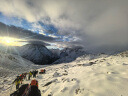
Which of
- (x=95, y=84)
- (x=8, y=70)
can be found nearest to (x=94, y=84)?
(x=95, y=84)

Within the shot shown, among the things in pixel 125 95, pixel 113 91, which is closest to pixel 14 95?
pixel 113 91

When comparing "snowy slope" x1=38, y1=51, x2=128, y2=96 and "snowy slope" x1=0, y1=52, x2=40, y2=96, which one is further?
"snowy slope" x1=0, y1=52, x2=40, y2=96

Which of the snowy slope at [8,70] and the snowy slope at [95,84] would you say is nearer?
the snowy slope at [95,84]

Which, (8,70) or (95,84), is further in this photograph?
(8,70)

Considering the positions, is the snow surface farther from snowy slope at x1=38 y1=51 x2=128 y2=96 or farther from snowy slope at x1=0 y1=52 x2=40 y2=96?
snowy slope at x1=0 y1=52 x2=40 y2=96

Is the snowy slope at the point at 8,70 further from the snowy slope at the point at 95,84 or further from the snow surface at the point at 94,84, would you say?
the snowy slope at the point at 95,84

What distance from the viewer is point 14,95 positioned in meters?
5.87

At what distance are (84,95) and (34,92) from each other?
345 cm

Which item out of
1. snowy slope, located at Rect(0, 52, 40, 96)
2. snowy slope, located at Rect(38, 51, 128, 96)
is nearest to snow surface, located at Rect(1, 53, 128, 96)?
snowy slope, located at Rect(38, 51, 128, 96)

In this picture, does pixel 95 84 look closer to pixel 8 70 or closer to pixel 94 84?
pixel 94 84

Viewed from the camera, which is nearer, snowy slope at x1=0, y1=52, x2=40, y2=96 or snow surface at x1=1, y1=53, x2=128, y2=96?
snow surface at x1=1, y1=53, x2=128, y2=96

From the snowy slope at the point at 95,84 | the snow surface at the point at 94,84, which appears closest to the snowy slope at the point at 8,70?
the snow surface at the point at 94,84

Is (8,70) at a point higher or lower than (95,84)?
higher

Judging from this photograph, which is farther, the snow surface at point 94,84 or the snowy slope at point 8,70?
the snowy slope at point 8,70
